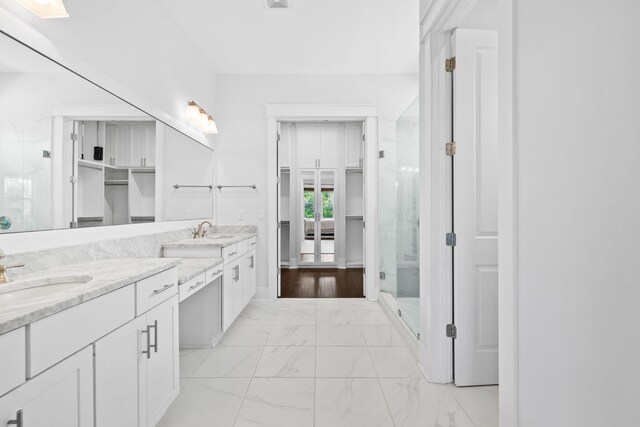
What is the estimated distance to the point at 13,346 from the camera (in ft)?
2.67

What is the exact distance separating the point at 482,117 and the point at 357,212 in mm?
4473

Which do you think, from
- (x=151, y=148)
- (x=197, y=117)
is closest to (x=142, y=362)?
(x=151, y=148)

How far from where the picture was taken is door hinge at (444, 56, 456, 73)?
6.61ft

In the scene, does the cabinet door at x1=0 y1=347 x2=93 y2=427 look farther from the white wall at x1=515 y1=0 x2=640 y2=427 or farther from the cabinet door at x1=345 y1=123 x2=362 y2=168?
the cabinet door at x1=345 y1=123 x2=362 y2=168

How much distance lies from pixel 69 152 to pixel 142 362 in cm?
118

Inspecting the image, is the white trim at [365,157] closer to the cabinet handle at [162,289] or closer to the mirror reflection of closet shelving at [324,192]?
the mirror reflection of closet shelving at [324,192]

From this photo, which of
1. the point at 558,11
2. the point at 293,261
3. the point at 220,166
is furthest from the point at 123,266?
the point at 293,261

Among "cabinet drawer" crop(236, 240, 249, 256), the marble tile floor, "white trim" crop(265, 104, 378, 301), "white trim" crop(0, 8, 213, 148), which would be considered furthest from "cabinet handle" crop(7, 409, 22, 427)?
"white trim" crop(265, 104, 378, 301)

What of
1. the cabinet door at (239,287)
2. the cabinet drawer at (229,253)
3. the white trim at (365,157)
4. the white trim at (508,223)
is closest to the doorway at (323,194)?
the white trim at (365,157)

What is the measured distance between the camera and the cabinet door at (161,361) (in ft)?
4.87

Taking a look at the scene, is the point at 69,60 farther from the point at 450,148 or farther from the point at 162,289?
the point at 450,148

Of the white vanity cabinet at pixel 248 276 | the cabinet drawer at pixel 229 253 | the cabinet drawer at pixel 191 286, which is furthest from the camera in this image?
the white vanity cabinet at pixel 248 276

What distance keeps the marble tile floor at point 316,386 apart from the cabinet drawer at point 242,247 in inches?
29.8

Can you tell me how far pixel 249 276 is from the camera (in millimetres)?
3615
